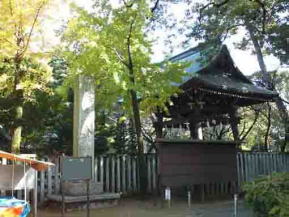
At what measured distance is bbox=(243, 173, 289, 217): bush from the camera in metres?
6.99

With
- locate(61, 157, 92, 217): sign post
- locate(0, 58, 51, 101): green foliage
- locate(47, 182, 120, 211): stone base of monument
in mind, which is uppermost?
locate(0, 58, 51, 101): green foliage

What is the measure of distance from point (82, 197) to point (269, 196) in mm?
5930

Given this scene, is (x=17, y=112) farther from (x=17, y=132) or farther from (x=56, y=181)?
(x=56, y=181)

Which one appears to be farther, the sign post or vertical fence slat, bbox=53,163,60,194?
vertical fence slat, bbox=53,163,60,194

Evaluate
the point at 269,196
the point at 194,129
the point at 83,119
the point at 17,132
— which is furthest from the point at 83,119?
the point at 269,196

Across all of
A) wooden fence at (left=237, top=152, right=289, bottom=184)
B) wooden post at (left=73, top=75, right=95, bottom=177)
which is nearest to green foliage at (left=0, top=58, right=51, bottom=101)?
wooden post at (left=73, top=75, right=95, bottom=177)

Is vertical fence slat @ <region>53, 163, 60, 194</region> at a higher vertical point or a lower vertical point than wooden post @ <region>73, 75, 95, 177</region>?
lower

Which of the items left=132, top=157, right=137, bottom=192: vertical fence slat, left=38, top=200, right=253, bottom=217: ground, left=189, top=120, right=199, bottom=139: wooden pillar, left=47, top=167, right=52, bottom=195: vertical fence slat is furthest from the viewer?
left=189, top=120, right=199, bottom=139: wooden pillar

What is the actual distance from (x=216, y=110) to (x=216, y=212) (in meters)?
7.74

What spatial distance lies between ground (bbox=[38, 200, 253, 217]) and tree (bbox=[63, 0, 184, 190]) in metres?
1.85

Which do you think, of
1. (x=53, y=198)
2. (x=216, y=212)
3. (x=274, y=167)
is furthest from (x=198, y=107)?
(x=53, y=198)

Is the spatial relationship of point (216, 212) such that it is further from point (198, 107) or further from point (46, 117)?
point (46, 117)

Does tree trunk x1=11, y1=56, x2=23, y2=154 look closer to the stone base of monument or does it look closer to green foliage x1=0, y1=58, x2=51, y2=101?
green foliage x1=0, y1=58, x2=51, y2=101

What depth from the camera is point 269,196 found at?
745cm
